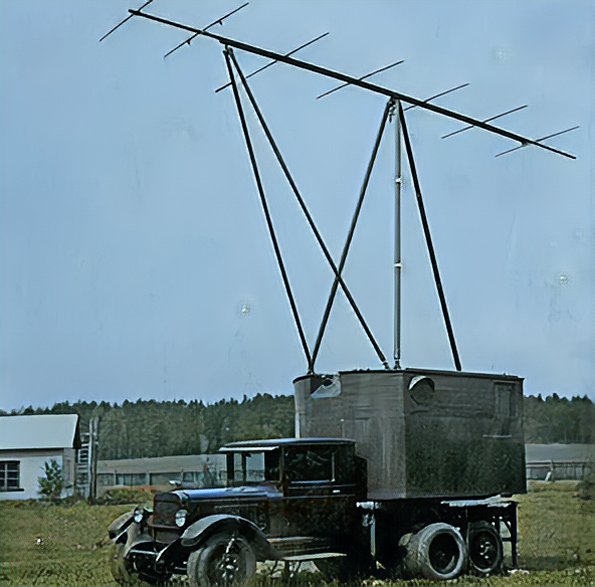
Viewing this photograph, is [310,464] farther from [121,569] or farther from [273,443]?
[121,569]

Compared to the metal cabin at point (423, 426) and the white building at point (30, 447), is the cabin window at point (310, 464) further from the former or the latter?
the white building at point (30, 447)

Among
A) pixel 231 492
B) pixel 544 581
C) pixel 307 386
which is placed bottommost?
pixel 544 581

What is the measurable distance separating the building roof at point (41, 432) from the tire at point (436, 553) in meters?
1.44

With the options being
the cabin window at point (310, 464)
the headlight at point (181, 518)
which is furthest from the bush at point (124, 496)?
the cabin window at point (310, 464)

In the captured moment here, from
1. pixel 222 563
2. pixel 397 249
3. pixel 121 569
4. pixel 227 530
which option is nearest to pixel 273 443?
pixel 227 530

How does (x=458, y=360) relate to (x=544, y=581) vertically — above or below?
above

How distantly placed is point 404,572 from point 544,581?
0.77m

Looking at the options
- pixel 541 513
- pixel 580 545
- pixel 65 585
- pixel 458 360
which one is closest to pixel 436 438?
pixel 458 360

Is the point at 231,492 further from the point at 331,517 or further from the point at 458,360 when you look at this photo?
the point at 458,360

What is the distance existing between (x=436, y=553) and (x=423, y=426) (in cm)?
54

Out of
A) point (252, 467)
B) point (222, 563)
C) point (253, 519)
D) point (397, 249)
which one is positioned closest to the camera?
point (222, 563)

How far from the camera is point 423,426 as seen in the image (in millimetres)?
5391

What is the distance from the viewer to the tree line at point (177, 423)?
17.3 ft

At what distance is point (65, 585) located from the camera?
512cm
